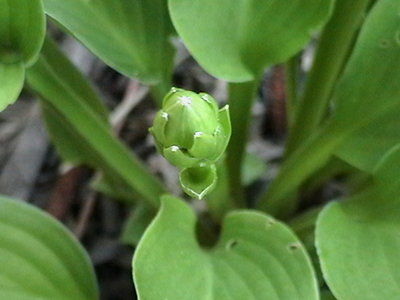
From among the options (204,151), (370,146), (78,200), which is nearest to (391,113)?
(370,146)

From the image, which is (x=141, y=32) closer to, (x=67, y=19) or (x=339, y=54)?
(x=67, y=19)

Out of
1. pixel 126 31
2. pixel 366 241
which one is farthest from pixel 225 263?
pixel 126 31

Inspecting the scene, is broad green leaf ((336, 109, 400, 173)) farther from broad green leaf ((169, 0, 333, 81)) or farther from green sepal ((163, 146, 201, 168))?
green sepal ((163, 146, 201, 168))

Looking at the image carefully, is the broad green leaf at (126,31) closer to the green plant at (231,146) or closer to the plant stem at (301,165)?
the green plant at (231,146)

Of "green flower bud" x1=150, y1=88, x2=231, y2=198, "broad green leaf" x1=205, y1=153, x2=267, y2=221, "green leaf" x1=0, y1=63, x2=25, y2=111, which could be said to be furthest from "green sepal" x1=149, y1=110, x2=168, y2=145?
"broad green leaf" x1=205, y1=153, x2=267, y2=221

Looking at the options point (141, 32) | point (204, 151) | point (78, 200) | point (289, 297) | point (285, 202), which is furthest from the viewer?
point (78, 200)
